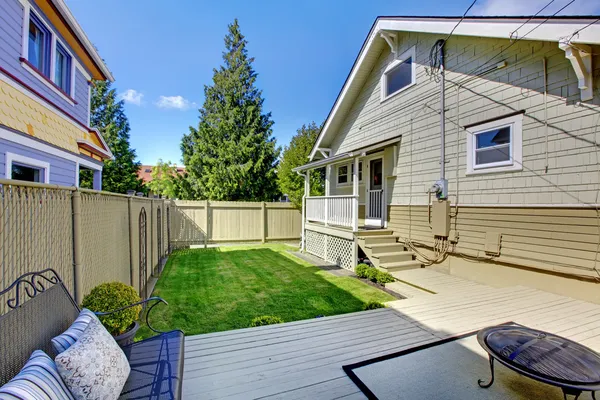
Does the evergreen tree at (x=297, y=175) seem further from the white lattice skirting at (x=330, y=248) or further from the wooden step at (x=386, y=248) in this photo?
the wooden step at (x=386, y=248)

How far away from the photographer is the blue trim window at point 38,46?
5.72 metres

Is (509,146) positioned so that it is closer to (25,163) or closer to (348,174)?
(348,174)

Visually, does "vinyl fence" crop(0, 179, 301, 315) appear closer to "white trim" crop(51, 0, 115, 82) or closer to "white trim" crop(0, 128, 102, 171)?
"white trim" crop(0, 128, 102, 171)

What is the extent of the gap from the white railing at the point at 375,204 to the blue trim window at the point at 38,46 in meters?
9.33

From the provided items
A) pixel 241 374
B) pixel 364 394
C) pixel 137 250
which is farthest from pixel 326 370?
pixel 137 250

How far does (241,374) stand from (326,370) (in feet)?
2.68

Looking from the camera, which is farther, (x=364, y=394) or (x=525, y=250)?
(x=525, y=250)

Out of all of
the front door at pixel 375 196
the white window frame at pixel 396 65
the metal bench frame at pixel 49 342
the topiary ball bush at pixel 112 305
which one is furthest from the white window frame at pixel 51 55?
the front door at pixel 375 196

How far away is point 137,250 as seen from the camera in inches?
205

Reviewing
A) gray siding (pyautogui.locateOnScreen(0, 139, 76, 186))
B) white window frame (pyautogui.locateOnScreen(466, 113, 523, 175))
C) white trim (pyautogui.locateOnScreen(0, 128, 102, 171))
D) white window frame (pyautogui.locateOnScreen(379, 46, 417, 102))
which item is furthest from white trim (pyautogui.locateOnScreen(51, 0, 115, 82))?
white window frame (pyautogui.locateOnScreen(466, 113, 523, 175))

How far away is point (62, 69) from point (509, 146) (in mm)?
10685

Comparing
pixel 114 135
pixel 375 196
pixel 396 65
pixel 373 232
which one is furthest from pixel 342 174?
pixel 114 135

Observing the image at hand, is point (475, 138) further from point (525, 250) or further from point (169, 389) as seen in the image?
point (169, 389)

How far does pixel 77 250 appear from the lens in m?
2.70
